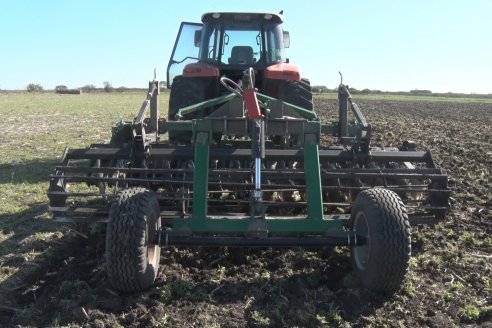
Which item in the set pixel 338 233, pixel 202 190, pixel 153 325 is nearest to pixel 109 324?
pixel 153 325

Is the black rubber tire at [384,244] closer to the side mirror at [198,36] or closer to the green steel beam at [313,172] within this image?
the green steel beam at [313,172]

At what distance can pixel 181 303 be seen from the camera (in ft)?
12.4

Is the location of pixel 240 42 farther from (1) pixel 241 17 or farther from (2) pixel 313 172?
(2) pixel 313 172

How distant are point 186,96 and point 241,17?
53.3 inches

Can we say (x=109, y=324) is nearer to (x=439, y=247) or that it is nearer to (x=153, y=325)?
(x=153, y=325)

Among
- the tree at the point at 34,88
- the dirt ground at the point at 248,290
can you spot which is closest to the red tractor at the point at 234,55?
the dirt ground at the point at 248,290

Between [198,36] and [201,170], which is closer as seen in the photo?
[201,170]

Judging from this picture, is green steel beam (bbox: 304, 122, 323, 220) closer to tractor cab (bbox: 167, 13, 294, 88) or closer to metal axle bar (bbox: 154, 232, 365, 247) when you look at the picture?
metal axle bar (bbox: 154, 232, 365, 247)

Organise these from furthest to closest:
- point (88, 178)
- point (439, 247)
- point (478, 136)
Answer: point (478, 136) < point (439, 247) < point (88, 178)

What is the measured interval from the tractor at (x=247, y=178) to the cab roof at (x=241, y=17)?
0.05ft

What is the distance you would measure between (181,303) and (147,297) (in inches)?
10.5

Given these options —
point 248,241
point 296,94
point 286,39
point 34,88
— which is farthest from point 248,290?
point 34,88

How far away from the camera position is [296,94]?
22.6 ft

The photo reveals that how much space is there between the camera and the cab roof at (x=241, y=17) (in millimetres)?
7206
